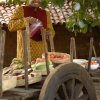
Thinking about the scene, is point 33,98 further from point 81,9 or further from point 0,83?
point 81,9

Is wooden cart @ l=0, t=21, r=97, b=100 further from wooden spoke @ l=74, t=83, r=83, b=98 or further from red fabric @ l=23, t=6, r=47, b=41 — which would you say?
red fabric @ l=23, t=6, r=47, b=41

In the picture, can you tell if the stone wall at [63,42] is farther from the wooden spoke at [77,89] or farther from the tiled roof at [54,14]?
the wooden spoke at [77,89]

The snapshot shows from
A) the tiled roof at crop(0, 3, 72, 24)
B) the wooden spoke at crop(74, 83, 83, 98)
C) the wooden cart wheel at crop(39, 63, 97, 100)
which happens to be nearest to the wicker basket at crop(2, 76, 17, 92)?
the wooden cart wheel at crop(39, 63, 97, 100)

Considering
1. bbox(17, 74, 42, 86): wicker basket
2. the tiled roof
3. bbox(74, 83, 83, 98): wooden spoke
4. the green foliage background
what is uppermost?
the tiled roof

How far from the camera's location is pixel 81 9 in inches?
206

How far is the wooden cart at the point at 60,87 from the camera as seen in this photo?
3088mm

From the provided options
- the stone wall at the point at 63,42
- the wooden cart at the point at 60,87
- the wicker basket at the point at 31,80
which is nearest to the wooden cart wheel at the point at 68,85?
the wooden cart at the point at 60,87

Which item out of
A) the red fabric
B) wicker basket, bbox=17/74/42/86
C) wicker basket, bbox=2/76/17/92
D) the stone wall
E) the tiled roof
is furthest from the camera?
the stone wall

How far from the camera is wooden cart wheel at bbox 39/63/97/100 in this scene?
3.12m

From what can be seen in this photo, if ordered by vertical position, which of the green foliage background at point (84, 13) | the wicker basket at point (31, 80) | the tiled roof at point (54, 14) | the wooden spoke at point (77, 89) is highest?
the tiled roof at point (54, 14)

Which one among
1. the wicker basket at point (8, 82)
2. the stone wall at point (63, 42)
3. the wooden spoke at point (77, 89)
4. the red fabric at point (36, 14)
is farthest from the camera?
the stone wall at point (63, 42)

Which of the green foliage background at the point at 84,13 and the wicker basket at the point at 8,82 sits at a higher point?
the green foliage background at the point at 84,13

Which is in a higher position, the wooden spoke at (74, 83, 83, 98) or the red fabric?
the red fabric

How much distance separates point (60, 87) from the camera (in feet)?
10.8
